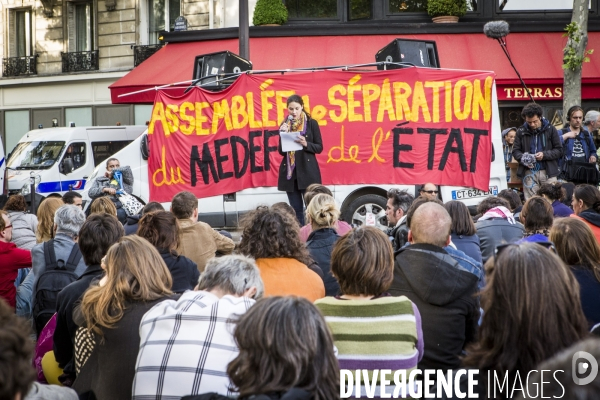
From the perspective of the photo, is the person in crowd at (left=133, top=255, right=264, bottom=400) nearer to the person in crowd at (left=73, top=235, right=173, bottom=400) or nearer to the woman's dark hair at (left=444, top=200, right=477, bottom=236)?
the person in crowd at (left=73, top=235, right=173, bottom=400)

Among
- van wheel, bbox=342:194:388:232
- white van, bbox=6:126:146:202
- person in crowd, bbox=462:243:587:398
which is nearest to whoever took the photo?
person in crowd, bbox=462:243:587:398

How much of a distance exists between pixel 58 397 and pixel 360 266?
1427 millimetres

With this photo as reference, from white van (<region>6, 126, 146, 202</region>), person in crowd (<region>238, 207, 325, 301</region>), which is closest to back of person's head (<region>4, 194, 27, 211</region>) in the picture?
person in crowd (<region>238, 207, 325, 301</region>)

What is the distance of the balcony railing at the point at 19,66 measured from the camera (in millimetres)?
28719

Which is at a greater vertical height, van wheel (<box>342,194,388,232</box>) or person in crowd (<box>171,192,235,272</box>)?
person in crowd (<box>171,192,235,272</box>)

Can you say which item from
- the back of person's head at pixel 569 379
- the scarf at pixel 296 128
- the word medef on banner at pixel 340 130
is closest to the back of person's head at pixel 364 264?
the back of person's head at pixel 569 379

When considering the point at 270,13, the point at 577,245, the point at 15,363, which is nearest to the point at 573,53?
the point at 270,13

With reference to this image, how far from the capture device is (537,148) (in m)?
10.3

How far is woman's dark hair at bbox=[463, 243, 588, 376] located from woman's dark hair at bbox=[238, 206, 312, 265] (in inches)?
85.9

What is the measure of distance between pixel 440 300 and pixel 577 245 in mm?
1052

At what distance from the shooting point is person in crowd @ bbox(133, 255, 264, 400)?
3.49 m

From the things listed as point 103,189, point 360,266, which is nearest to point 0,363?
point 360,266

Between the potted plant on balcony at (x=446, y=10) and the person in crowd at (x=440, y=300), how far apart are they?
16216 millimetres

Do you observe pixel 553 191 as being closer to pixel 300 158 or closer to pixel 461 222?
pixel 461 222
